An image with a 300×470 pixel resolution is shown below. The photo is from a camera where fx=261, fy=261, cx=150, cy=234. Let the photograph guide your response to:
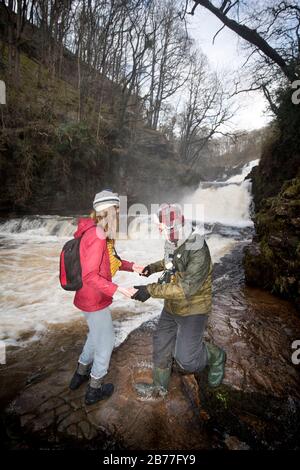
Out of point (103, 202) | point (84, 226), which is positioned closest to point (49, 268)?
point (84, 226)

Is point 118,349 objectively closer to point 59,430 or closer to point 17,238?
point 59,430

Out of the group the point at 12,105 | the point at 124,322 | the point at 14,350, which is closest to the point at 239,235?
the point at 124,322

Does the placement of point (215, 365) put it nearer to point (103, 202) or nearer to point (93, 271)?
point (93, 271)

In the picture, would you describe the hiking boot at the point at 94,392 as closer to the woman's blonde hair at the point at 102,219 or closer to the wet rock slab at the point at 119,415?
the wet rock slab at the point at 119,415

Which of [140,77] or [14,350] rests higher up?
[140,77]

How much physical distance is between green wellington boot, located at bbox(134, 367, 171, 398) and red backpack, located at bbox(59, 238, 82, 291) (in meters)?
1.27

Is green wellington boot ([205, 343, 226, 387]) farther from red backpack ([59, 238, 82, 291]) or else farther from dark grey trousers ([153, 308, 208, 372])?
red backpack ([59, 238, 82, 291])

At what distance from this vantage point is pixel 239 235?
12.3 metres

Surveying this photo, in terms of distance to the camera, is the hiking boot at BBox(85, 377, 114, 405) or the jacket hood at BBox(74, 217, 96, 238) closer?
the jacket hood at BBox(74, 217, 96, 238)

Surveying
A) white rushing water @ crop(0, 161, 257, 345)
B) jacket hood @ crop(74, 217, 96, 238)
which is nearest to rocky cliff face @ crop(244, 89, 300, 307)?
white rushing water @ crop(0, 161, 257, 345)

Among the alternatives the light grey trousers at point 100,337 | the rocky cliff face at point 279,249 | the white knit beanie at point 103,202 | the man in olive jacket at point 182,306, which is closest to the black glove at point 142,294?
the man in olive jacket at point 182,306

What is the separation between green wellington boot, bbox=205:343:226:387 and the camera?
2768 millimetres

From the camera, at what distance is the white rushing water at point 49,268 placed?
4.84 metres

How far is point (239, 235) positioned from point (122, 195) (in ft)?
33.6
